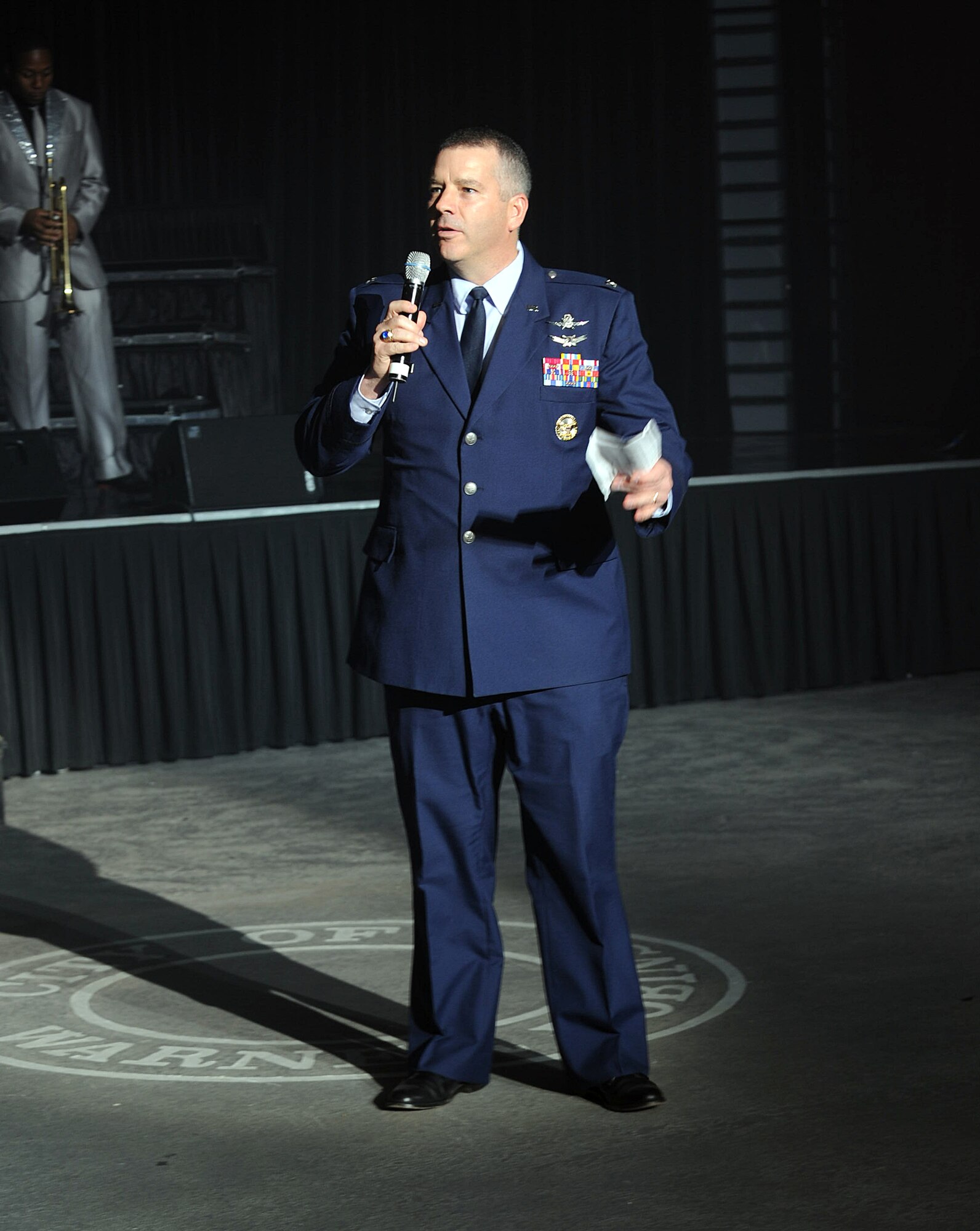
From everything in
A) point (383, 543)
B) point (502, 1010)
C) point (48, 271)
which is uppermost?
point (48, 271)

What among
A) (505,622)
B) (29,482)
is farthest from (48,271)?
(505,622)

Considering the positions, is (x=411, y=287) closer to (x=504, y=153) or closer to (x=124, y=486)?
(x=504, y=153)

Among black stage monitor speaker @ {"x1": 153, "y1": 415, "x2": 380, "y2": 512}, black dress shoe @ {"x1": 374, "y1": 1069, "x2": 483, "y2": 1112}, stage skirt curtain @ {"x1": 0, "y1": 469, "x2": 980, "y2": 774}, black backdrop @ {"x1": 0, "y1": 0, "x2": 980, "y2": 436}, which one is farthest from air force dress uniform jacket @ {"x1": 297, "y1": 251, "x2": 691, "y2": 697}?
black backdrop @ {"x1": 0, "y1": 0, "x2": 980, "y2": 436}

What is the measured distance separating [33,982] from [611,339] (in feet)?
5.99

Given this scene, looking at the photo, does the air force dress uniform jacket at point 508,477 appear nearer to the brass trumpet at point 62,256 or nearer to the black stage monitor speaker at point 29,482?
the black stage monitor speaker at point 29,482

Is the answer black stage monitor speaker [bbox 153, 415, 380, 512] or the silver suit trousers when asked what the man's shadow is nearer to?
black stage monitor speaker [bbox 153, 415, 380, 512]

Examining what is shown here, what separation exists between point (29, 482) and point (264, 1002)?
Result: 2.99m

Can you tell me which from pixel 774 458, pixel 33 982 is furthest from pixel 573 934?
pixel 774 458

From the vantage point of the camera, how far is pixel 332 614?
5988 millimetres

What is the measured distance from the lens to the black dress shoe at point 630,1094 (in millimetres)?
2795

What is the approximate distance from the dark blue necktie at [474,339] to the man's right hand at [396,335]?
0.80ft

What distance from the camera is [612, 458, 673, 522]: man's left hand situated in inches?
101

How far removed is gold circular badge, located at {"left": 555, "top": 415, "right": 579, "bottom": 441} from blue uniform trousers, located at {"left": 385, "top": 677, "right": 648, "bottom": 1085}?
38 cm

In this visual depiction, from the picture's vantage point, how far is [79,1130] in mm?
2826
